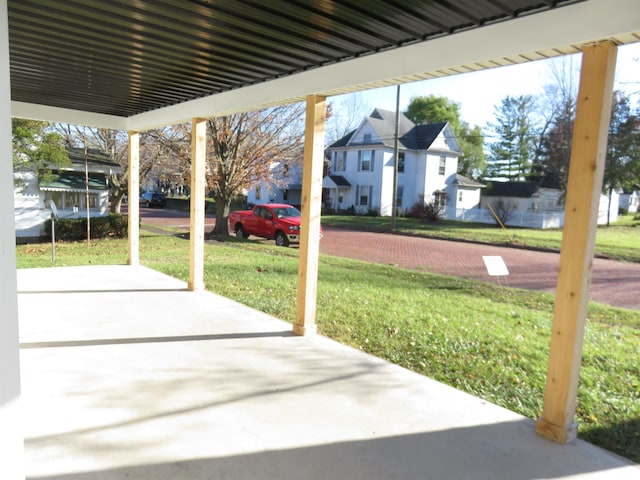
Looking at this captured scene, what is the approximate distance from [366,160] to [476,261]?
2053 cm

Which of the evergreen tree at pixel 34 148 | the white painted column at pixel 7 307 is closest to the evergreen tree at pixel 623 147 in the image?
the evergreen tree at pixel 34 148

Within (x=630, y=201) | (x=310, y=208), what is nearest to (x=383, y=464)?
(x=310, y=208)

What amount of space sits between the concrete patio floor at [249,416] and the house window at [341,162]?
30.4m

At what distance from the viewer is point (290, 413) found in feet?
11.1

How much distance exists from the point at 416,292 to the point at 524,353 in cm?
357

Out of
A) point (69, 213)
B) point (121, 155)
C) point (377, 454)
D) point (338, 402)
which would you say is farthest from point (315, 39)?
point (121, 155)

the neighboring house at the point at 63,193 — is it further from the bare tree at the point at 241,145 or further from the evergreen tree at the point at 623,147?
the evergreen tree at the point at 623,147

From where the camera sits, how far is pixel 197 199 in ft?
24.0

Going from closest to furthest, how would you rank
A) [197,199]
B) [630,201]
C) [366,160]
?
[197,199] < [366,160] < [630,201]

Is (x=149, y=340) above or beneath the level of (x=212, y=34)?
beneath

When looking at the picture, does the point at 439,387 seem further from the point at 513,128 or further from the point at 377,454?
the point at 513,128

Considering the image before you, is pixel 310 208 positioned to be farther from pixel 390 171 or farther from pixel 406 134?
pixel 406 134

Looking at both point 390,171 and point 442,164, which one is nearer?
point 390,171

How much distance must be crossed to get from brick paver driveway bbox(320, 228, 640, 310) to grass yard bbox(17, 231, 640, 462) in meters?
1.38
